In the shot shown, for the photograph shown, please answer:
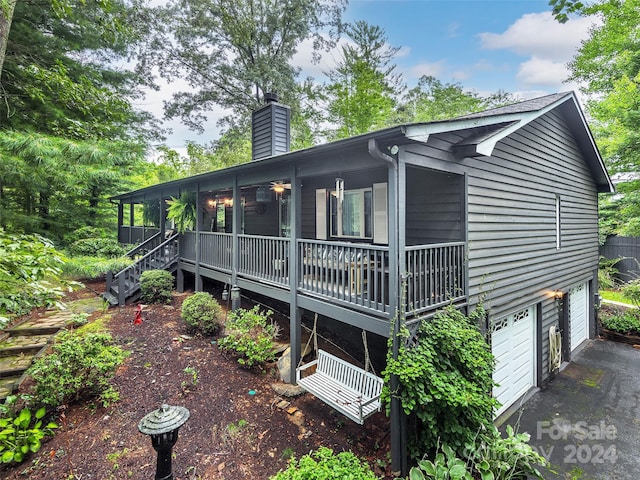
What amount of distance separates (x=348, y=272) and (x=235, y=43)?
59.2 feet

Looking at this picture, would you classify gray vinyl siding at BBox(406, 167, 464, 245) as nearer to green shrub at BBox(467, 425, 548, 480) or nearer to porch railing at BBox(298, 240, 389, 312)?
porch railing at BBox(298, 240, 389, 312)

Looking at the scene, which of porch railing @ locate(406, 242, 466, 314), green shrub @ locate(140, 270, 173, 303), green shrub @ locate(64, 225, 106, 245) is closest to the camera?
porch railing @ locate(406, 242, 466, 314)

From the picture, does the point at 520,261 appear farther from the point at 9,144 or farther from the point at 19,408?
the point at 9,144

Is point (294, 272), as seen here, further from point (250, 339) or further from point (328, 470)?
point (328, 470)

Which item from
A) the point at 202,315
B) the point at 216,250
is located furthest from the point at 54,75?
the point at 202,315

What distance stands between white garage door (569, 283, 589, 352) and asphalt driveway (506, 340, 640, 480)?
3.22 ft

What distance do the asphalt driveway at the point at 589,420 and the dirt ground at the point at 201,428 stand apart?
2.84 meters

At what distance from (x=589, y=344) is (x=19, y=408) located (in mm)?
14106

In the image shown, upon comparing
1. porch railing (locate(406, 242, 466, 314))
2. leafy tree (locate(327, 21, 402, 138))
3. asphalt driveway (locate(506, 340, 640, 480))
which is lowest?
asphalt driveway (locate(506, 340, 640, 480))

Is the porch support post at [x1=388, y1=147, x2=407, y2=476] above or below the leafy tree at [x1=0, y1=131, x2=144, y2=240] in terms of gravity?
below

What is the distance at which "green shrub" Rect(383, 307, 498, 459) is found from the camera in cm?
367

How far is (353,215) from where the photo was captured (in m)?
7.55

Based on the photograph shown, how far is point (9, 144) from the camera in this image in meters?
4.79

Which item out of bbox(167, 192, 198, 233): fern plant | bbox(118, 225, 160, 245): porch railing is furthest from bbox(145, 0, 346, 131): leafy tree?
bbox(167, 192, 198, 233): fern plant
